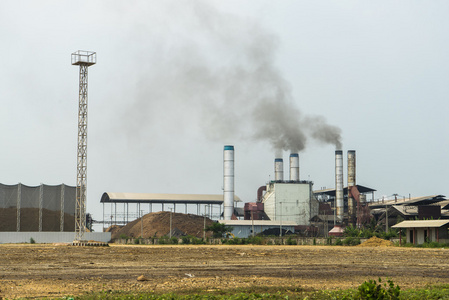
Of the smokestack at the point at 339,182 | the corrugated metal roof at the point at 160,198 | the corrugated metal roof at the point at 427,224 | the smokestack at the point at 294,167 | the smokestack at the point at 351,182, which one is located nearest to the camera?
the corrugated metal roof at the point at 427,224

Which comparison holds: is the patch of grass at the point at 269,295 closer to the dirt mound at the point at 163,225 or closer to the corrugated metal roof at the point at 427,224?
the corrugated metal roof at the point at 427,224

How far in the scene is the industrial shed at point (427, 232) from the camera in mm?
52475

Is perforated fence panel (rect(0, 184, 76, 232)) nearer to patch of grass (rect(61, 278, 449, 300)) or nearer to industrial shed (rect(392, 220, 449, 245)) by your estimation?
industrial shed (rect(392, 220, 449, 245))

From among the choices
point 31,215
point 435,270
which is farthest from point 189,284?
point 31,215

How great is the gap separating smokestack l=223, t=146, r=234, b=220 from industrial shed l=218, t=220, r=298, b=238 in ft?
20.7

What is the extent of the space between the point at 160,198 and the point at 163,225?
25.1ft

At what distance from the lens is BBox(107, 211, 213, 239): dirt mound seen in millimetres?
94438

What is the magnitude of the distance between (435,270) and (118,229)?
88.5 m

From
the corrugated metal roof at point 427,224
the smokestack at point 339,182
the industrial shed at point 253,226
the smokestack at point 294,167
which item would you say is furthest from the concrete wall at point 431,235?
the smokestack at point 294,167

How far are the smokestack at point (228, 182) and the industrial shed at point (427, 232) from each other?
43.0 m

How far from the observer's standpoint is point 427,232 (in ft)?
178

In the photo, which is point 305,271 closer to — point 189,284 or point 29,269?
point 189,284

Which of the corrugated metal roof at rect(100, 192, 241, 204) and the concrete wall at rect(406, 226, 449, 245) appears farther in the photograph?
the corrugated metal roof at rect(100, 192, 241, 204)

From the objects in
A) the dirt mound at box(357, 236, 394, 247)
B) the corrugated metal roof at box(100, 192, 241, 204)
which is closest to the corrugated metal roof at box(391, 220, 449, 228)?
the dirt mound at box(357, 236, 394, 247)
